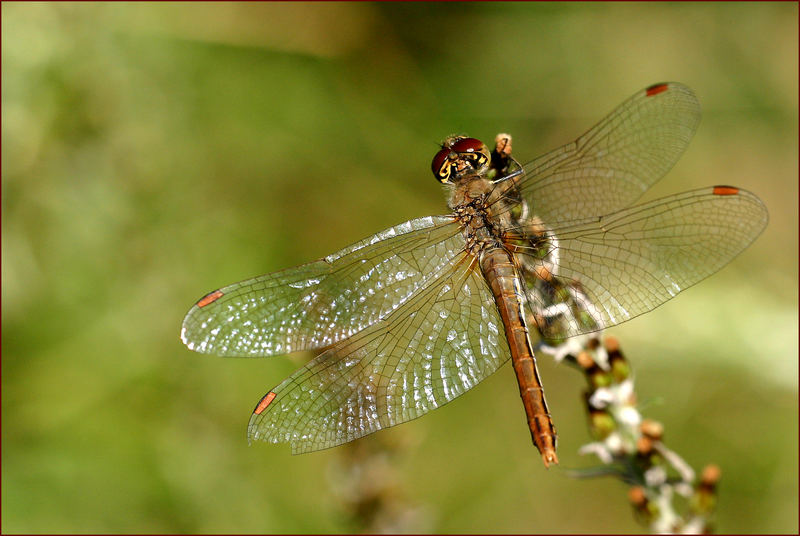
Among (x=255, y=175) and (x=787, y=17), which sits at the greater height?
(x=787, y=17)

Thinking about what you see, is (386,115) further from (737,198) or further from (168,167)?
(737,198)

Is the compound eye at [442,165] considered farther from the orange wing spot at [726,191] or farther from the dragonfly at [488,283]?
the orange wing spot at [726,191]

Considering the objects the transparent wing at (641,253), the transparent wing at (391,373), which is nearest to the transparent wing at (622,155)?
the transparent wing at (641,253)

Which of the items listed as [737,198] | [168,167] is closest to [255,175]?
[168,167]

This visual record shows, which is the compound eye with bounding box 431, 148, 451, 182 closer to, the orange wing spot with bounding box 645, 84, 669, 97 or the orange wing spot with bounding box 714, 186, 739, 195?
the orange wing spot with bounding box 645, 84, 669, 97

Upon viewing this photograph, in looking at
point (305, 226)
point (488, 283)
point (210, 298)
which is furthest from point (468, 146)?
point (305, 226)

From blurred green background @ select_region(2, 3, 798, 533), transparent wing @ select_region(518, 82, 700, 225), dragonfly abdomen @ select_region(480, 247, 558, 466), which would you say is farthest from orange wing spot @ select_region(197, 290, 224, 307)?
transparent wing @ select_region(518, 82, 700, 225)
